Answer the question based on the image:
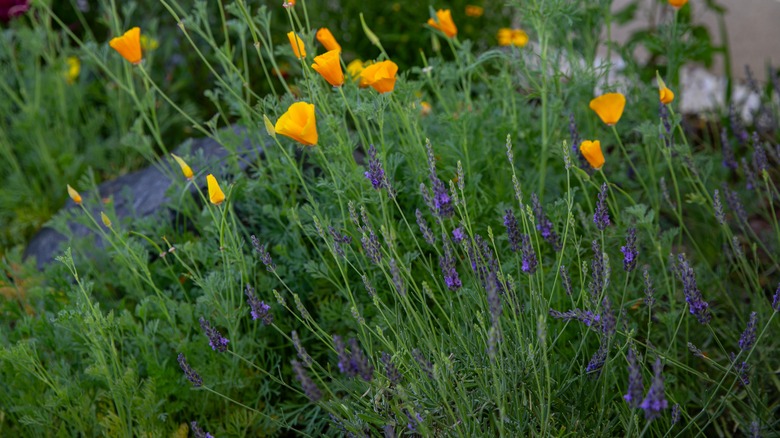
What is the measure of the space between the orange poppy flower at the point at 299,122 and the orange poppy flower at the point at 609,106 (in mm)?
675

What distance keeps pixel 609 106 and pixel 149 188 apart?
1.77 meters

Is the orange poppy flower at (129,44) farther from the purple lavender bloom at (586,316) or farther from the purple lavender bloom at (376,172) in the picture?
the purple lavender bloom at (586,316)

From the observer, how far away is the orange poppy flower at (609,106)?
199 cm

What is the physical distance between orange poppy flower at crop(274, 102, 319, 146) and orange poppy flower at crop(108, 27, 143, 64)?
642 mm

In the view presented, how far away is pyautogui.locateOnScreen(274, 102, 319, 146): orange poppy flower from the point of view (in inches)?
69.6

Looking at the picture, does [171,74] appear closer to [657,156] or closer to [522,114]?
[522,114]

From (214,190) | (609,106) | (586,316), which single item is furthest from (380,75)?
(586,316)

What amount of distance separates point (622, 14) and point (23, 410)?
302cm

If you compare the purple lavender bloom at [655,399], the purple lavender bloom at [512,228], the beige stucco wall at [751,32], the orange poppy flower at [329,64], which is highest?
the orange poppy flower at [329,64]

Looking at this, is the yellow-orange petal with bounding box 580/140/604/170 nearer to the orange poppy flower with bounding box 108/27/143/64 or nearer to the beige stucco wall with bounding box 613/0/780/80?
the orange poppy flower with bounding box 108/27/143/64

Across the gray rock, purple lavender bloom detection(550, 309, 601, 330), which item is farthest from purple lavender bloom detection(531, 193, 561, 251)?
the gray rock

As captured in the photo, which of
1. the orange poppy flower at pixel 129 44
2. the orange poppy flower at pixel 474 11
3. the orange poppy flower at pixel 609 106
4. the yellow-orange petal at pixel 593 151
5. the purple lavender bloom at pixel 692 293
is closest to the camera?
the purple lavender bloom at pixel 692 293

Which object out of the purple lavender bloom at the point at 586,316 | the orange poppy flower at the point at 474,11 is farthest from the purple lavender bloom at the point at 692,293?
the orange poppy flower at the point at 474,11

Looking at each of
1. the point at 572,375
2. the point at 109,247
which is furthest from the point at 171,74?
the point at 572,375
